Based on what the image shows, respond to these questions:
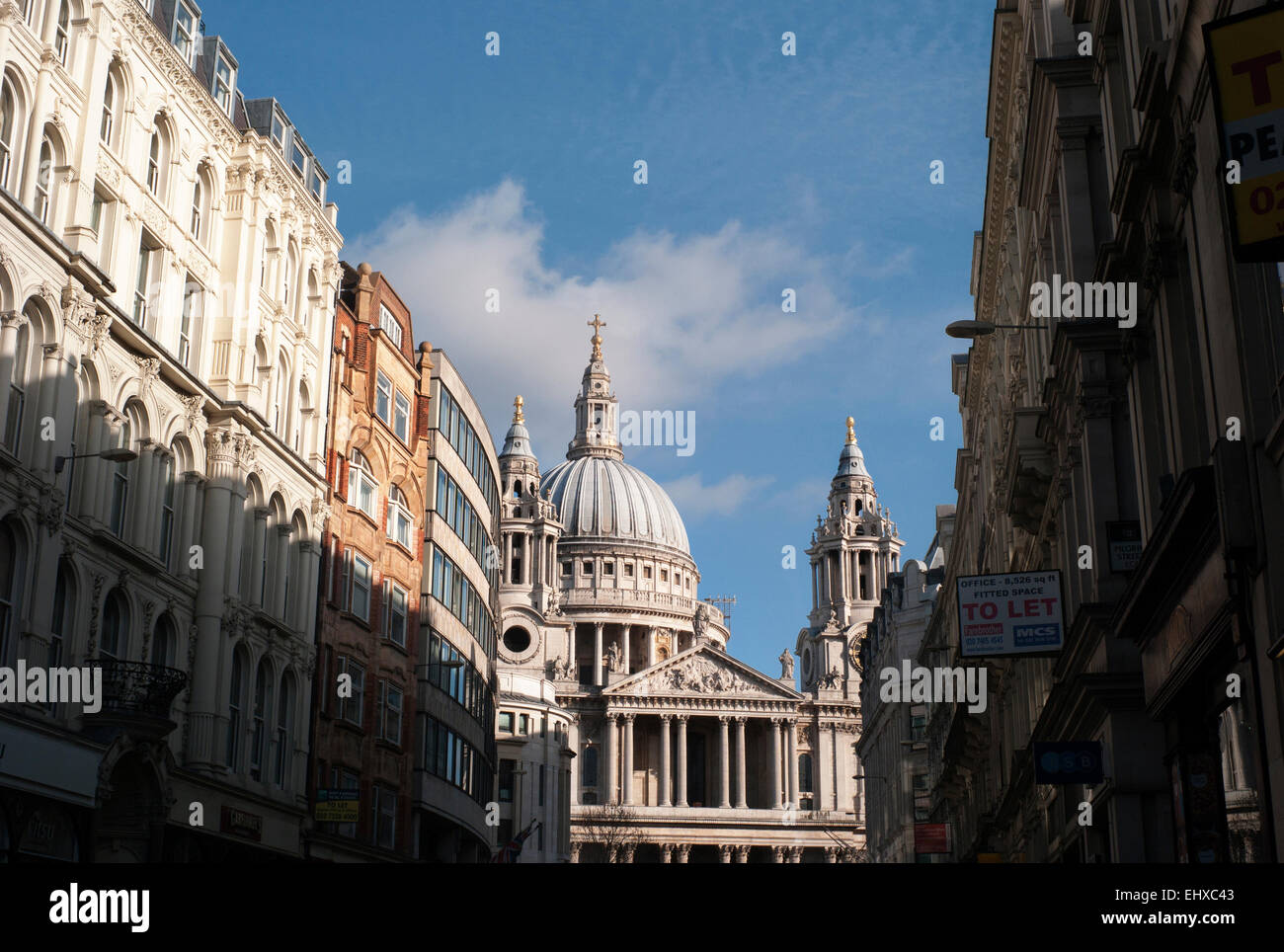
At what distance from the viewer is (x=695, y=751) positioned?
490 ft

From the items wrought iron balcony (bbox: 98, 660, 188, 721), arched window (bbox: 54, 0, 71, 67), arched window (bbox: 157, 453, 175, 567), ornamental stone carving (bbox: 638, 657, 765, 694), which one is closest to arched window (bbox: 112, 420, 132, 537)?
arched window (bbox: 157, 453, 175, 567)

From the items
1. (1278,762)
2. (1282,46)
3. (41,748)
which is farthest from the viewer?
(41,748)

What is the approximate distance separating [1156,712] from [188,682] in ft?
74.6

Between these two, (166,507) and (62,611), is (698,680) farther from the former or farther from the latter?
(62,611)

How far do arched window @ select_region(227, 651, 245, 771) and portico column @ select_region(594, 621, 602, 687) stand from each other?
12500 centimetres

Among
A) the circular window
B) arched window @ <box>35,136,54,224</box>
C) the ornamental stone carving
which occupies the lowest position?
arched window @ <box>35,136,54,224</box>

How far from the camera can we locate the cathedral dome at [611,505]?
182 m

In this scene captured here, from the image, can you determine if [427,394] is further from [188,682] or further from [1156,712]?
[1156,712]

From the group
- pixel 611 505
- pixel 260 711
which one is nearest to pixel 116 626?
pixel 260 711

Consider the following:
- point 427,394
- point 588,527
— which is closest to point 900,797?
point 427,394

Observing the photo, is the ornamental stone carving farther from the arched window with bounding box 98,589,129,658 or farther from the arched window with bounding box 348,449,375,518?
the arched window with bounding box 98,589,129,658

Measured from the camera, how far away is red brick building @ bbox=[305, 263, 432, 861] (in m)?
44.0

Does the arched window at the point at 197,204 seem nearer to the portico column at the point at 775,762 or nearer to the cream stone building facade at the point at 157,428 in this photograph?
the cream stone building facade at the point at 157,428

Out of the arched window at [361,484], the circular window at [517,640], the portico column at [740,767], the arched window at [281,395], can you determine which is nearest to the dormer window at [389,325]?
the arched window at [361,484]
